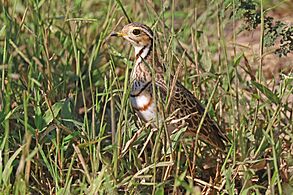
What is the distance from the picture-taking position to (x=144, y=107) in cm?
359

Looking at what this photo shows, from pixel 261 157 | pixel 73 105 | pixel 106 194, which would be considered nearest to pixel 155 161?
pixel 106 194

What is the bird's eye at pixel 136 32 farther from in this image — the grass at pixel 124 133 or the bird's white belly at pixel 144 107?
the bird's white belly at pixel 144 107

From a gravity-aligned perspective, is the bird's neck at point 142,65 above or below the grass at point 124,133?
above

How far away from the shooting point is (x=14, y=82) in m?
3.91

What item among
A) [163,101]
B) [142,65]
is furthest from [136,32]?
[163,101]

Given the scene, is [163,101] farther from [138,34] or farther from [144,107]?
[138,34]

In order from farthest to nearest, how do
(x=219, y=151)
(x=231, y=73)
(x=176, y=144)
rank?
(x=231, y=73)
(x=219, y=151)
(x=176, y=144)

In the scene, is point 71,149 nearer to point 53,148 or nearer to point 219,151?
point 53,148

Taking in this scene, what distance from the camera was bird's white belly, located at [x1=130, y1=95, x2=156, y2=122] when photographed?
11.7ft

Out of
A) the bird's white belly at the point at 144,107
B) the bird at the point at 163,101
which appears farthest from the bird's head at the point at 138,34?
the bird's white belly at the point at 144,107

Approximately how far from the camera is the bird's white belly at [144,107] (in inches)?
140

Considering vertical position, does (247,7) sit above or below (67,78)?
above

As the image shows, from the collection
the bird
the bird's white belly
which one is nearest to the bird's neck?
the bird

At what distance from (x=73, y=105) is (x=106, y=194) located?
35.7 inches
